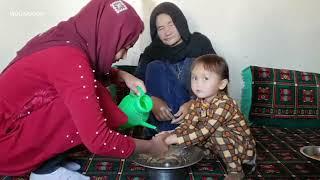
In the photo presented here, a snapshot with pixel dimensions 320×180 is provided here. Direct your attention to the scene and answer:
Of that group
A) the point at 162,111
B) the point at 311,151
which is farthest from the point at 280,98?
the point at 162,111

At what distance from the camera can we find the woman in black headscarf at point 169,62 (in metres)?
1.77

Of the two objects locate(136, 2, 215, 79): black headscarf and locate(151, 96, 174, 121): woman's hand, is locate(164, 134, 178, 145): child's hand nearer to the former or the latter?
locate(151, 96, 174, 121): woman's hand

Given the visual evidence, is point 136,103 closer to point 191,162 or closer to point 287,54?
point 191,162

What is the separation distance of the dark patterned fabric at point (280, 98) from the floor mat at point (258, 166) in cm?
23

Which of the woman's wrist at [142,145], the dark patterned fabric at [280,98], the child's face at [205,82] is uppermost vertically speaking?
the child's face at [205,82]

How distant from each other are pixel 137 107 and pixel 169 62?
1.92 ft

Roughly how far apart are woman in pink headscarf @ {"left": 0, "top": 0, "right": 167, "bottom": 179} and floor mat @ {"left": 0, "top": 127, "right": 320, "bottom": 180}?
25 cm

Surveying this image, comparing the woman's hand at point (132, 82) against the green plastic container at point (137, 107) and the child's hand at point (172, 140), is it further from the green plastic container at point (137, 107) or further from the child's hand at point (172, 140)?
the child's hand at point (172, 140)

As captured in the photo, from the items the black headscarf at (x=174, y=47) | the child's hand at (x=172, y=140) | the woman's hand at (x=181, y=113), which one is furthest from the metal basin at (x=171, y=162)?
the black headscarf at (x=174, y=47)

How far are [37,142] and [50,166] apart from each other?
137mm

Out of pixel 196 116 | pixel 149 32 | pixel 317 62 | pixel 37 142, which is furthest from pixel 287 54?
pixel 37 142

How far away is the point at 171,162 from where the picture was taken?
1.29 m

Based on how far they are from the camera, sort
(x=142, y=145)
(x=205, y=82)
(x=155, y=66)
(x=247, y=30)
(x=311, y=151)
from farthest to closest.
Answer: (x=247, y=30) < (x=155, y=66) < (x=311, y=151) < (x=205, y=82) < (x=142, y=145)

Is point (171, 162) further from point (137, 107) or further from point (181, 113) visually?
point (181, 113)
